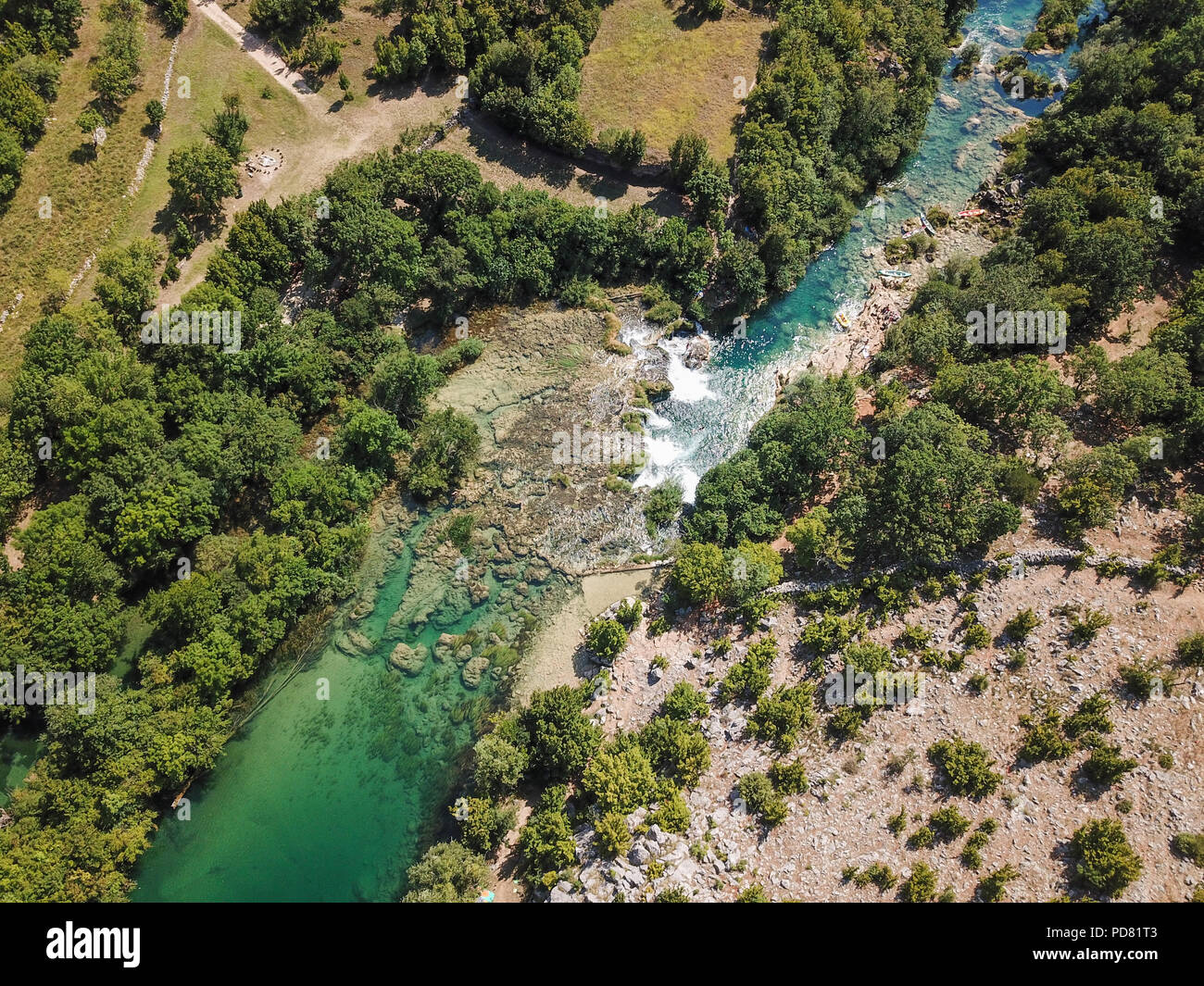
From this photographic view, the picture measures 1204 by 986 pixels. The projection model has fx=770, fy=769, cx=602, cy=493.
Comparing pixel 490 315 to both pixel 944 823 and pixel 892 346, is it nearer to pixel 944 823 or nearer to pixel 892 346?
pixel 892 346

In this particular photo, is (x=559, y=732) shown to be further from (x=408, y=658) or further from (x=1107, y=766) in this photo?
(x=1107, y=766)

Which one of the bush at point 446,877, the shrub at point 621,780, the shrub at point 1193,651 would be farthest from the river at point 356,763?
the shrub at point 1193,651

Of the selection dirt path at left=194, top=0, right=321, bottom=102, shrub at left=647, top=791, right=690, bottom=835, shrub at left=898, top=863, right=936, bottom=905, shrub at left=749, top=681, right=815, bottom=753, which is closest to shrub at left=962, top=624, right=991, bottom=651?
shrub at left=749, top=681, right=815, bottom=753

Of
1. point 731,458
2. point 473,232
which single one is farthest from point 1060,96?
point 473,232

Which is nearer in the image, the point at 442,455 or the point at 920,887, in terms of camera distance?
the point at 920,887

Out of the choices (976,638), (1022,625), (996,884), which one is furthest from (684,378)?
(996,884)

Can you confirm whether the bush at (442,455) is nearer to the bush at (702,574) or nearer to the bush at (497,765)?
the bush at (702,574)
